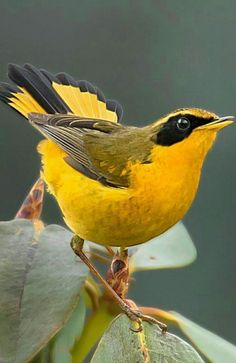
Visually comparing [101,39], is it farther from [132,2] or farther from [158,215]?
[158,215]

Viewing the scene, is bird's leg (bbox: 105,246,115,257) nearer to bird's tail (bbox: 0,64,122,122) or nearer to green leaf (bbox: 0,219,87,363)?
green leaf (bbox: 0,219,87,363)

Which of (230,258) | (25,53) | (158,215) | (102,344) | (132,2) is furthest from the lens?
(132,2)

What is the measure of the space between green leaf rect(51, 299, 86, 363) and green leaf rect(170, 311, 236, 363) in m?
0.14

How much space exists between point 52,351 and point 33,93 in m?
0.68

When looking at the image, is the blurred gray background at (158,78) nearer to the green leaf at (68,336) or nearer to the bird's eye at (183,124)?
the bird's eye at (183,124)

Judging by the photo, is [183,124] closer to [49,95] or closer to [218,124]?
[218,124]

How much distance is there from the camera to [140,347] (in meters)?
1.31

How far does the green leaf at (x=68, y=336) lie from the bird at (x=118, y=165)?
0.27m

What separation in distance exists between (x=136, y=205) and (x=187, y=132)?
0.47 feet

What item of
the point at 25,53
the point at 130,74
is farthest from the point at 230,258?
the point at 25,53

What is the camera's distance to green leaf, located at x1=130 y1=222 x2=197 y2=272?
1.50 m

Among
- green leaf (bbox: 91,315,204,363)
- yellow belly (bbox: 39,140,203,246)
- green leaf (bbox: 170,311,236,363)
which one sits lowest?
green leaf (bbox: 170,311,236,363)

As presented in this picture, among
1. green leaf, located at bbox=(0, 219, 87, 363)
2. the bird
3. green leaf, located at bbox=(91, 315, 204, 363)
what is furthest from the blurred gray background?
green leaf, located at bbox=(91, 315, 204, 363)

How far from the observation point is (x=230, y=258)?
3426 millimetres
